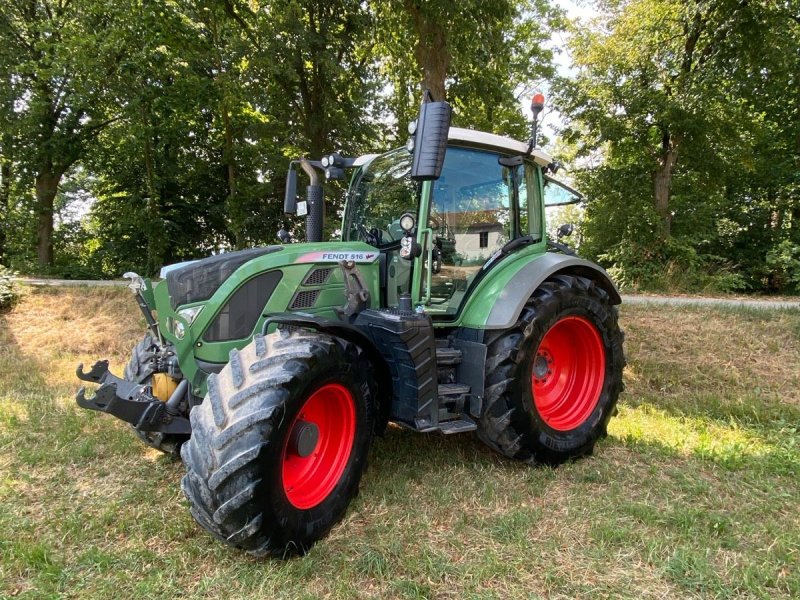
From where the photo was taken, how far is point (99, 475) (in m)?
3.15

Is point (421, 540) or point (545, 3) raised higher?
point (545, 3)

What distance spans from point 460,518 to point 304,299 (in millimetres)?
1482

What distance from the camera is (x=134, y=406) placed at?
2.51m

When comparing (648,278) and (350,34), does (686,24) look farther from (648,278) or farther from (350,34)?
(350,34)

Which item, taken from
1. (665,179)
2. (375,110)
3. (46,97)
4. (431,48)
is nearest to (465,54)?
(431,48)

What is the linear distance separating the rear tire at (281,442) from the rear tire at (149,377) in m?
0.86

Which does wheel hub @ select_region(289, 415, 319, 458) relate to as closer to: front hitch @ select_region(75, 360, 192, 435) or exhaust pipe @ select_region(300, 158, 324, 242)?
front hitch @ select_region(75, 360, 192, 435)

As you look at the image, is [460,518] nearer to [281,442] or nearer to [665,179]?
[281,442]

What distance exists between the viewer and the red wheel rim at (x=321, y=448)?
2471 mm

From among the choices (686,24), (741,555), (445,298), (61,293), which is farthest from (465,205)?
(686,24)

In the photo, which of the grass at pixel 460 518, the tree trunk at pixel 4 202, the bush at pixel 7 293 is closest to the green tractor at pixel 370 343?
the grass at pixel 460 518

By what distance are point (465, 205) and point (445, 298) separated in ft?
2.23

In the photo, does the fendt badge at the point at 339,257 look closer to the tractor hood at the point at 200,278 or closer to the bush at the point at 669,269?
the tractor hood at the point at 200,278

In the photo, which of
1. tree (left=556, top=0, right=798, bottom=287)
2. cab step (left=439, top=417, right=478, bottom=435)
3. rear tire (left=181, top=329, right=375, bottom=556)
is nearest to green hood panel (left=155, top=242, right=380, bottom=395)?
rear tire (left=181, top=329, right=375, bottom=556)
